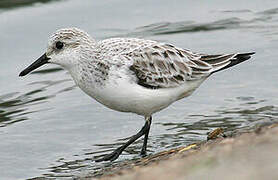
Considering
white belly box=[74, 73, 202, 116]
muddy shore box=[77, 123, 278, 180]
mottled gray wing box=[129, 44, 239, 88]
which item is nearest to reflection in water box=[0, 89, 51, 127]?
white belly box=[74, 73, 202, 116]

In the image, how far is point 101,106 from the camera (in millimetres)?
10406

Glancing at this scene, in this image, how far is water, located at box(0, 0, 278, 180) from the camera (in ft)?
29.1

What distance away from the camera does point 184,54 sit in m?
8.52

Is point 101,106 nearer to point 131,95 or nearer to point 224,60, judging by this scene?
point 224,60

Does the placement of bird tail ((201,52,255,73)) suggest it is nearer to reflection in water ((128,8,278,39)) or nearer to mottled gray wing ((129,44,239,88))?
mottled gray wing ((129,44,239,88))

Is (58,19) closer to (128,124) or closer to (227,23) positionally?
(227,23)

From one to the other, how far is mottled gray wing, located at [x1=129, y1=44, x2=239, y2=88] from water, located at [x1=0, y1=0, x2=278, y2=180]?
87cm

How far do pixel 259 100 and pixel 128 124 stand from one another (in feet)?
6.07

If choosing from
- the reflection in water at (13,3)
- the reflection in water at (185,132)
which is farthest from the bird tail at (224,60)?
the reflection in water at (13,3)

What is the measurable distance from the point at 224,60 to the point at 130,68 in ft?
4.26

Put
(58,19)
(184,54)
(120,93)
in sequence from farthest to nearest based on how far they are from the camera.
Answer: (58,19), (184,54), (120,93)

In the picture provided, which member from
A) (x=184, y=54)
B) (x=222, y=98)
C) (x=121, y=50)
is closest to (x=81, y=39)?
(x=121, y=50)

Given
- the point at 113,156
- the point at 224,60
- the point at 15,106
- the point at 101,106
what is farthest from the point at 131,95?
the point at 15,106

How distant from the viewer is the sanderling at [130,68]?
7.70m
